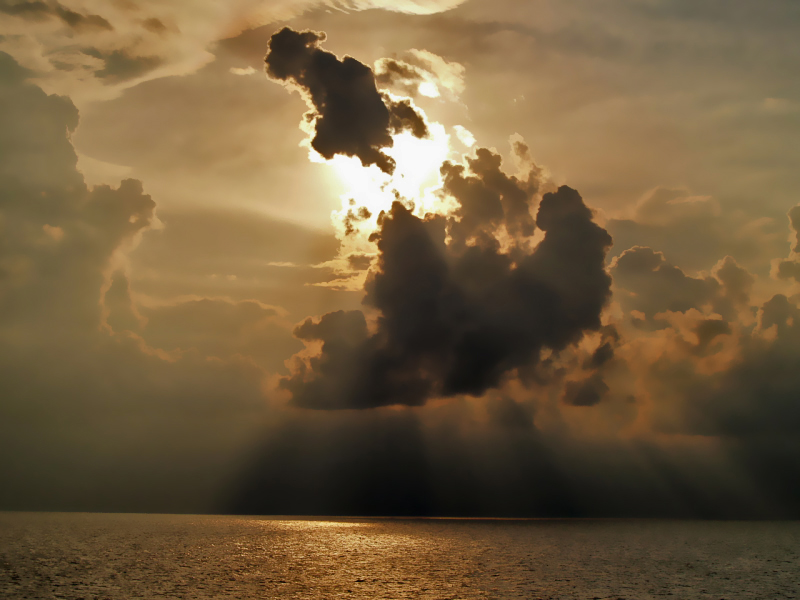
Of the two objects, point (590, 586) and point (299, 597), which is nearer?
point (299, 597)

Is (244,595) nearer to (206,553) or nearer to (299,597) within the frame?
(299,597)

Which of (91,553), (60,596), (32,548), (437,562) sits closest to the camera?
(60,596)

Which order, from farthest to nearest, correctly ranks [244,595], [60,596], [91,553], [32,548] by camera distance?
[32,548] → [91,553] → [244,595] → [60,596]

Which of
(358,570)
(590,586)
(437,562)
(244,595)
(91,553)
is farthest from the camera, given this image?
(91,553)

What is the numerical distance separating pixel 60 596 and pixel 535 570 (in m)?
106

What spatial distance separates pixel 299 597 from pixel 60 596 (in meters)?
37.0

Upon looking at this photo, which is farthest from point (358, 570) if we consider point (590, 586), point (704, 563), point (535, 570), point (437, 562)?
point (704, 563)

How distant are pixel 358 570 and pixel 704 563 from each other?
105m

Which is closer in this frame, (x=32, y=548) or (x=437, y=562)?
(x=437, y=562)

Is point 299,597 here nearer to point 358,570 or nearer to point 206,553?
point 358,570

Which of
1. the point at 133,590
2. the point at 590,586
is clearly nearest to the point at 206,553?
the point at 133,590

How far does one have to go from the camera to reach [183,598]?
93812 mm

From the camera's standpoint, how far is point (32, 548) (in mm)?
192125

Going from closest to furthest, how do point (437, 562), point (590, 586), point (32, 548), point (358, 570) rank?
1. point (590, 586)
2. point (358, 570)
3. point (437, 562)
4. point (32, 548)
